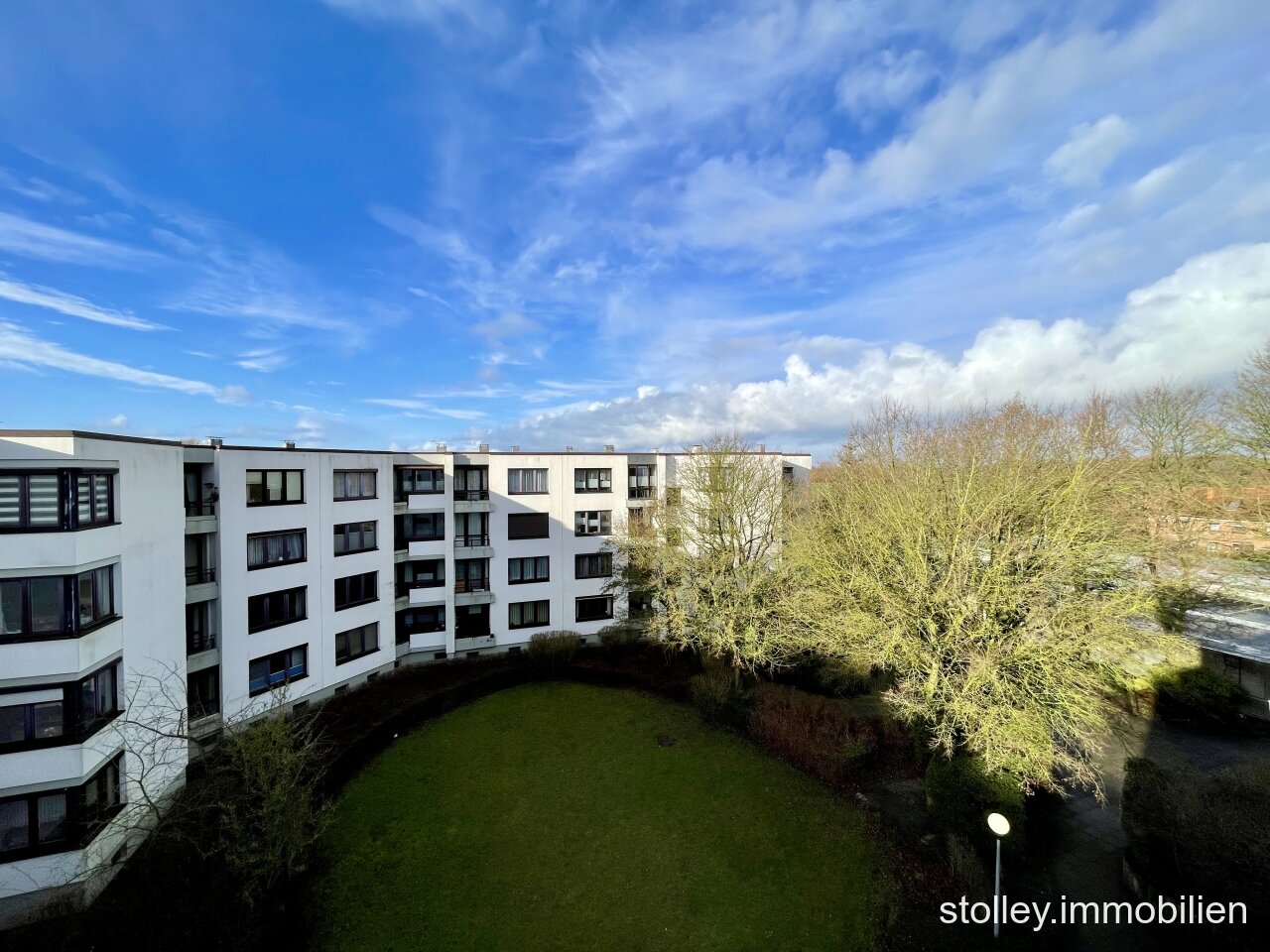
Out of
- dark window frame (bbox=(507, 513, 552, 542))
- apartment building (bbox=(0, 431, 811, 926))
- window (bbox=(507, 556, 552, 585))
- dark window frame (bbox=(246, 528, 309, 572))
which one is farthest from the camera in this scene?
window (bbox=(507, 556, 552, 585))

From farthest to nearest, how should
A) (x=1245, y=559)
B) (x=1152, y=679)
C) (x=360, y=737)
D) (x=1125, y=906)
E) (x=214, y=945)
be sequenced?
1. (x=1152, y=679)
2. (x=1245, y=559)
3. (x=360, y=737)
4. (x=1125, y=906)
5. (x=214, y=945)

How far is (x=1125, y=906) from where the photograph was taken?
1259 cm

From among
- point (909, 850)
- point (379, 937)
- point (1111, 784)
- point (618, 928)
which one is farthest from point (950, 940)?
point (379, 937)

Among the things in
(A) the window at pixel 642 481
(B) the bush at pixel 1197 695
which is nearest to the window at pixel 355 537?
(A) the window at pixel 642 481

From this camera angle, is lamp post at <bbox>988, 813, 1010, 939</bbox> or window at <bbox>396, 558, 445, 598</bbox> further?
window at <bbox>396, 558, 445, 598</bbox>

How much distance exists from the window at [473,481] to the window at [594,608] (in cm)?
864

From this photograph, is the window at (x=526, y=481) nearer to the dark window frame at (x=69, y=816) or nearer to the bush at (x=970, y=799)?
the dark window frame at (x=69, y=816)

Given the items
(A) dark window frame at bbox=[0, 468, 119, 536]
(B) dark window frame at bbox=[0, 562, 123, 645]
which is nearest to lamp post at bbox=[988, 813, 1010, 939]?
(B) dark window frame at bbox=[0, 562, 123, 645]

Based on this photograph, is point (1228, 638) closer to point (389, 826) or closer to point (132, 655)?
point (389, 826)

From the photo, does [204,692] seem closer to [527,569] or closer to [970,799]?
[527,569]

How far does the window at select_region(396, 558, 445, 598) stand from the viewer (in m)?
28.2

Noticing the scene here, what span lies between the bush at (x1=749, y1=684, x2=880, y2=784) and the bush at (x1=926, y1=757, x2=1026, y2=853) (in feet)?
9.16

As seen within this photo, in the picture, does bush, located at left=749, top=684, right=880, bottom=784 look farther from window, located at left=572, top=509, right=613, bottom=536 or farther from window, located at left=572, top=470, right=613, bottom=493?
window, located at left=572, top=470, right=613, bottom=493

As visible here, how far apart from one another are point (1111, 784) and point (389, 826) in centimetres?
2304
